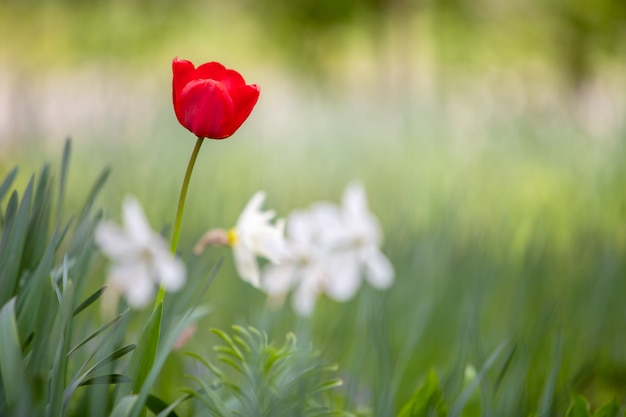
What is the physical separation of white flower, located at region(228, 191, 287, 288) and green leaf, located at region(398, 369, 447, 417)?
292mm

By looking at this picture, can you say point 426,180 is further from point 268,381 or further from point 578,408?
point 268,381

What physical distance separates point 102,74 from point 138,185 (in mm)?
1719

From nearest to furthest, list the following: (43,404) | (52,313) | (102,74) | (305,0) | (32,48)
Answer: (43,404) → (52,313) → (102,74) → (305,0) → (32,48)

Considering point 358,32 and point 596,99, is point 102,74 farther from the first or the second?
point 358,32

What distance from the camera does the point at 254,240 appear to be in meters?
1.15

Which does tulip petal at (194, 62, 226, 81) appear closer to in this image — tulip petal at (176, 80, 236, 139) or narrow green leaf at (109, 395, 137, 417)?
tulip petal at (176, 80, 236, 139)

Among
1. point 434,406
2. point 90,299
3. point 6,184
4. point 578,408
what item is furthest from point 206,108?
point 578,408

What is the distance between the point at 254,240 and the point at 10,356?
0.47 metres

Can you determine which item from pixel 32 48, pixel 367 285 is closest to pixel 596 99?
pixel 367 285

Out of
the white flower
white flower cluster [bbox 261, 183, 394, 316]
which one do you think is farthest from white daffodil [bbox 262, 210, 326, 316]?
the white flower

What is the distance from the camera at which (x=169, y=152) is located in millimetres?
4090

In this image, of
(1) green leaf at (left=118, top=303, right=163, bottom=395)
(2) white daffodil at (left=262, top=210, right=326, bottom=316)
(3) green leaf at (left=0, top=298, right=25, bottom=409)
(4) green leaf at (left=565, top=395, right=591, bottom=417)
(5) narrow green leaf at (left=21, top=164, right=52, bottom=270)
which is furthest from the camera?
(2) white daffodil at (left=262, top=210, right=326, bottom=316)

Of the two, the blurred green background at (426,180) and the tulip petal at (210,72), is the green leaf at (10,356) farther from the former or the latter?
the blurred green background at (426,180)

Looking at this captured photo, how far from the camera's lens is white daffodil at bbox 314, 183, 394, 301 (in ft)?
4.99
